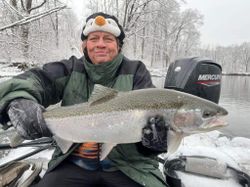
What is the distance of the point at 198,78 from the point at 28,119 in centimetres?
199

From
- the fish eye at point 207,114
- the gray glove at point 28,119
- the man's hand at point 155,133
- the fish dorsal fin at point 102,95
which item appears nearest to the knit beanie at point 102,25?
the fish dorsal fin at point 102,95

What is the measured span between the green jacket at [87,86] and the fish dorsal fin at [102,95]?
459 mm

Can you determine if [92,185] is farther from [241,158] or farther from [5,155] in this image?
[241,158]

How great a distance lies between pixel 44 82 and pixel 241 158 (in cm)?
256

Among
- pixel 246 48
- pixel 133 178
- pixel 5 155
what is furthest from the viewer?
pixel 246 48

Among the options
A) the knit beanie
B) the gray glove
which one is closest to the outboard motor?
the knit beanie

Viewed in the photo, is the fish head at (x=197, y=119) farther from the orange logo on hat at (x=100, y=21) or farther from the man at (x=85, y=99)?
the orange logo on hat at (x=100, y=21)

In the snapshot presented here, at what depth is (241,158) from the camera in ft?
12.3

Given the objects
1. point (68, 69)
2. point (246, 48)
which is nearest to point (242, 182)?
point (68, 69)

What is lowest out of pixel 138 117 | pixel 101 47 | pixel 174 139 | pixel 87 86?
pixel 174 139

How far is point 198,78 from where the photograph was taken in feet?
11.1

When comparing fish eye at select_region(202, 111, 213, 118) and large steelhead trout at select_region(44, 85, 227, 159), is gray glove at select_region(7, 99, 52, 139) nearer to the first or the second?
large steelhead trout at select_region(44, 85, 227, 159)

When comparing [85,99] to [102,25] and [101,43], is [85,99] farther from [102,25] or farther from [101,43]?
[102,25]

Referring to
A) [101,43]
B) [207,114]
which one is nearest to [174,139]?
[207,114]
